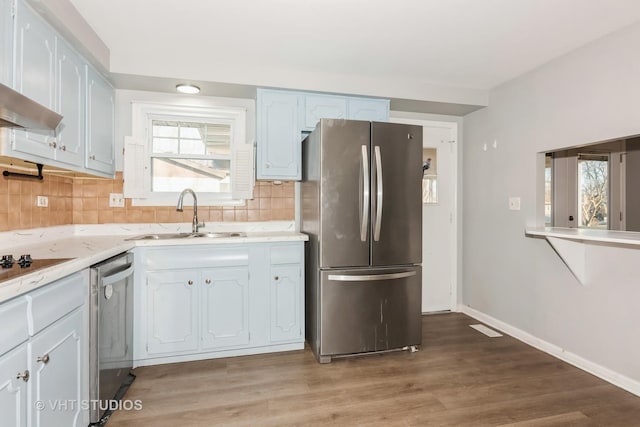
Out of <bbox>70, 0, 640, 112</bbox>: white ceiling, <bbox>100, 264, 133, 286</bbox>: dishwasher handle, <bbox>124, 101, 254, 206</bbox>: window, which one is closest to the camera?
<bbox>100, 264, 133, 286</bbox>: dishwasher handle

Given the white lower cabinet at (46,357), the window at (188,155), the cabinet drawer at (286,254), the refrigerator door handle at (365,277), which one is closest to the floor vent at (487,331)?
the refrigerator door handle at (365,277)

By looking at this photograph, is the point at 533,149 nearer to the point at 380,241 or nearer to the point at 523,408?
the point at 380,241

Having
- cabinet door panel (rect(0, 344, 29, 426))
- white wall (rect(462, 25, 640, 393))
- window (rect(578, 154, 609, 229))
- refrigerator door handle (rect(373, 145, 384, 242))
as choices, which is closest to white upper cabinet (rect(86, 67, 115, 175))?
cabinet door panel (rect(0, 344, 29, 426))

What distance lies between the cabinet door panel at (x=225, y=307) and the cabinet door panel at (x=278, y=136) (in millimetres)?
939

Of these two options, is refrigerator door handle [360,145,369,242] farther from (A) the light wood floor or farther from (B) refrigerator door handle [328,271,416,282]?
(A) the light wood floor

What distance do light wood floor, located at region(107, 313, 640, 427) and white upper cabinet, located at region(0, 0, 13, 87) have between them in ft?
6.12

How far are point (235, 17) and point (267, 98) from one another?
0.85 metres

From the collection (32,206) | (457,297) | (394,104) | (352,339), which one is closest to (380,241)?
(352,339)

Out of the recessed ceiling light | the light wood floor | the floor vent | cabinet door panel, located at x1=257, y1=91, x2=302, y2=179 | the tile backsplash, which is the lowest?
the light wood floor

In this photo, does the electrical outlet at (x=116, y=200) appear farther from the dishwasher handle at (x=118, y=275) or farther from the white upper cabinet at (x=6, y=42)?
the white upper cabinet at (x=6, y=42)

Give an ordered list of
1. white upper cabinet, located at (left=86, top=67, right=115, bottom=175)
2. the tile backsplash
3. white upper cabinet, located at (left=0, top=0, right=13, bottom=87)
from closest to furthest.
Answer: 1. white upper cabinet, located at (left=0, top=0, right=13, bottom=87)
2. the tile backsplash
3. white upper cabinet, located at (left=86, top=67, right=115, bottom=175)

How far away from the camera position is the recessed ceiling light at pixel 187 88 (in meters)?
2.81

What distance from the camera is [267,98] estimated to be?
9.48ft

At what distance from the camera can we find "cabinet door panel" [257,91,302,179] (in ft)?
9.50
